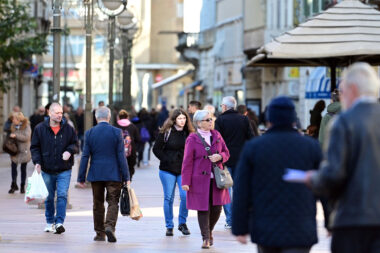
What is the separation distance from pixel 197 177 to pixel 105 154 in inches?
48.4

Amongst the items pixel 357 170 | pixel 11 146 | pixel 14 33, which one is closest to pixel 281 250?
pixel 357 170

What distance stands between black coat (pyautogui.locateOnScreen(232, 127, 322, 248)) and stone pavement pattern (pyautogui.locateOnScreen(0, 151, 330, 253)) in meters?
6.21

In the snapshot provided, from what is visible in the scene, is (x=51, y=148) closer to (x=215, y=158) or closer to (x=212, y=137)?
(x=212, y=137)

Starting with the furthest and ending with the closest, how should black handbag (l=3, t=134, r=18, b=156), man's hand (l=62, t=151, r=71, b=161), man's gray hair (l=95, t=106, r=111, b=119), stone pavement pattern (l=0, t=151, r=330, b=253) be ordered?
black handbag (l=3, t=134, r=18, b=156)
man's hand (l=62, t=151, r=71, b=161)
man's gray hair (l=95, t=106, r=111, b=119)
stone pavement pattern (l=0, t=151, r=330, b=253)

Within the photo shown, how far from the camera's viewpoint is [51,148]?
53.5 ft

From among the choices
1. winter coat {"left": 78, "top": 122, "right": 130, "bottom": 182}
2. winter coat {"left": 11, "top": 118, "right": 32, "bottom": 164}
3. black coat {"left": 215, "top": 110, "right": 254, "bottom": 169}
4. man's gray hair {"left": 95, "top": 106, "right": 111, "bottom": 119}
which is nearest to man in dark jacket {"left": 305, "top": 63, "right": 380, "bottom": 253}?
winter coat {"left": 78, "top": 122, "right": 130, "bottom": 182}

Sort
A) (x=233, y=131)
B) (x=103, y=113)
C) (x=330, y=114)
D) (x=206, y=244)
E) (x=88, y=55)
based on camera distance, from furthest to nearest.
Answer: (x=88, y=55) → (x=233, y=131) → (x=330, y=114) → (x=103, y=113) → (x=206, y=244)

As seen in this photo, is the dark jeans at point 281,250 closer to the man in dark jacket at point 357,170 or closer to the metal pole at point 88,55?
the man in dark jacket at point 357,170

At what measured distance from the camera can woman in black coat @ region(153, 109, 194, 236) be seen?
1625cm

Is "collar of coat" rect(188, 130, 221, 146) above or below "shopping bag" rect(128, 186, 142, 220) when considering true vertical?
above

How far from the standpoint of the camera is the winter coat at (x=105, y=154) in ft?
49.2

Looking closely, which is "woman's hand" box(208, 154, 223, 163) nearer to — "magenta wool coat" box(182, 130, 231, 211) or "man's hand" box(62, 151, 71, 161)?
"magenta wool coat" box(182, 130, 231, 211)

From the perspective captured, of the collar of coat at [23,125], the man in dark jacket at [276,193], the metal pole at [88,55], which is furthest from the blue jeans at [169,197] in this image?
the metal pole at [88,55]

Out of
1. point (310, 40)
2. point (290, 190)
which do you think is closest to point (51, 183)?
point (310, 40)
